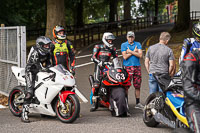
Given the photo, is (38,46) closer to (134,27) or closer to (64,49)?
(64,49)

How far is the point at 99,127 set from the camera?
777 cm

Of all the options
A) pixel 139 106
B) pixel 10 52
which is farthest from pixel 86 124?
pixel 10 52

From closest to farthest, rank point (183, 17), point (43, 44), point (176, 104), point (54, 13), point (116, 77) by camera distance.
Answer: point (176, 104), point (43, 44), point (116, 77), point (54, 13), point (183, 17)

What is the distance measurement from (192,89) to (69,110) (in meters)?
3.02

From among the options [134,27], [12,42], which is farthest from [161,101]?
[134,27]

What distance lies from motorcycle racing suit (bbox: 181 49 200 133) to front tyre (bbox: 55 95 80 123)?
2.68 metres

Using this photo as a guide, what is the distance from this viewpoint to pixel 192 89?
557cm

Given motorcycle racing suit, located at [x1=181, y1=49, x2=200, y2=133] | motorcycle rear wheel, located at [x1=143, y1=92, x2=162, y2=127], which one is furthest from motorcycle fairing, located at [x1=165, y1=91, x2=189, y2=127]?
motorcycle rear wheel, located at [x1=143, y1=92, x2=162, y2=127]

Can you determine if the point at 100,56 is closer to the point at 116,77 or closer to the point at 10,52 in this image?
the point at 116,77

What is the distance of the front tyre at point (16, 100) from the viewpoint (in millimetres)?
8992

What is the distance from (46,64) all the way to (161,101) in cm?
297

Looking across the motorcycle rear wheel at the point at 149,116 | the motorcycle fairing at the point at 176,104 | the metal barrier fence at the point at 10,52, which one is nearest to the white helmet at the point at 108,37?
the motorcycle rear wheel at the point at 149,116

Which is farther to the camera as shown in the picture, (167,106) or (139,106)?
(139,106)

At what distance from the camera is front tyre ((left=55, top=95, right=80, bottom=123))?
778 cm
